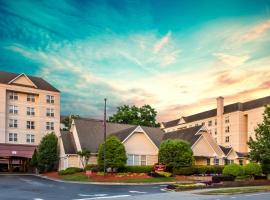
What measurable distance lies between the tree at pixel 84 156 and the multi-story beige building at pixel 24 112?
20.7 metres

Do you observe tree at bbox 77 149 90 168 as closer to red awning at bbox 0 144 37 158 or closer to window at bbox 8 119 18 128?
red awning at bbox 0 144 37 158

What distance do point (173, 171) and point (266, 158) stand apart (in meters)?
12.0

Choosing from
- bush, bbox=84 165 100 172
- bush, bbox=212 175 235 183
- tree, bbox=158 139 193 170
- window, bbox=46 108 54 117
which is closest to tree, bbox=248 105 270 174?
bush, bbox=212 175 235 183

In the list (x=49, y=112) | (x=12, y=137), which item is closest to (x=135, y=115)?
(x=49, y=112)

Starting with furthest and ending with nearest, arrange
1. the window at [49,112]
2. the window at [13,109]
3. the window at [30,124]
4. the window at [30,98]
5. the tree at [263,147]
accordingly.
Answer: the window at [49,112], the window at [30,98], the window at [30,124], the window at [13,109], the tree at [263,147]

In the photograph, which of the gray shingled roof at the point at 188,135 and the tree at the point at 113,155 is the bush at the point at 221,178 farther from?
the gray shingled roof at the point at 188,135

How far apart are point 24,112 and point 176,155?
119 feet

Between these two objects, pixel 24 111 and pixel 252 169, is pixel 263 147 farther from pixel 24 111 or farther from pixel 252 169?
pixel 24 111

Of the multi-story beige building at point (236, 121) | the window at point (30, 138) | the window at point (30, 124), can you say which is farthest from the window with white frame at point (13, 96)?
the multi-story beige building at point (236, 121)

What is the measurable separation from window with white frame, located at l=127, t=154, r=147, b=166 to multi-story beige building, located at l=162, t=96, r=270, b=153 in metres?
48.4

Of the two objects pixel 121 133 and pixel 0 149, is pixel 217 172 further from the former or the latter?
pixel 0 149

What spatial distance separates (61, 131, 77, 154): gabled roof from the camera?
2178 inches

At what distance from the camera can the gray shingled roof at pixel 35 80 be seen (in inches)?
2803

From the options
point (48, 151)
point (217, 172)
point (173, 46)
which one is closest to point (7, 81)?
point (48, 151)
